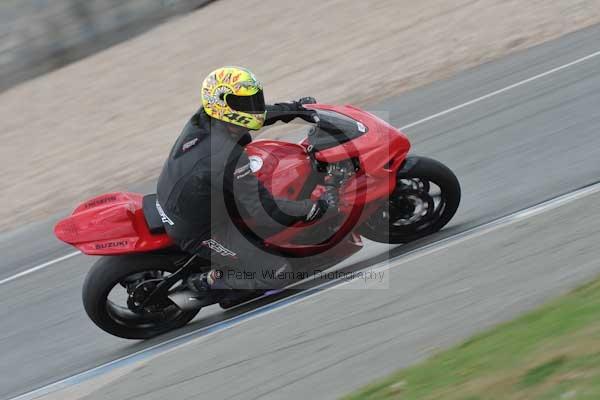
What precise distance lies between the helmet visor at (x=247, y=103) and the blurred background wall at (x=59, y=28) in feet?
31.7

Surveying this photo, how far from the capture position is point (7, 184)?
11.5 meters

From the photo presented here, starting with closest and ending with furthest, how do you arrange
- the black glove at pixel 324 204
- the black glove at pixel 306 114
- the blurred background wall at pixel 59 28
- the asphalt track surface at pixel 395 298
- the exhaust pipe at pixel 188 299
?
the asphalt track surface at pixel 395 298 < the black glove at pixel 324 204 < the black glove at pixel 306 114 < the exhaust pipe at pixel 188 299 < the blurred background wall at pixel 59 28

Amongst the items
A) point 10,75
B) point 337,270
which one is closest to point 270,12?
point 10,75

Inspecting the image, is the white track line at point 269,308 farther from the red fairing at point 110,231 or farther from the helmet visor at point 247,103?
the helmet visor at point 247,103

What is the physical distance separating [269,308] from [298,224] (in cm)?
64

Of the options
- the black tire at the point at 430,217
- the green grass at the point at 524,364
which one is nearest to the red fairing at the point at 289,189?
the black tire at the point at 430,217

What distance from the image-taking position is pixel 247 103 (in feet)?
19.3

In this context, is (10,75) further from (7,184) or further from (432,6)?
(432,6)

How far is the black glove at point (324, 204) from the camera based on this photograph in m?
6.08

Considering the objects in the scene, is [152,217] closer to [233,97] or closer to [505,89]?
[233,97]

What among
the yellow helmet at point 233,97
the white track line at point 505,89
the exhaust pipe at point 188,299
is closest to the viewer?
the yellow helmet at point 233,97

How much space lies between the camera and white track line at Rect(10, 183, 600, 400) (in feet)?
20.1

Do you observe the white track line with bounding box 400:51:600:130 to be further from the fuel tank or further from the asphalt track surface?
the fuel tank

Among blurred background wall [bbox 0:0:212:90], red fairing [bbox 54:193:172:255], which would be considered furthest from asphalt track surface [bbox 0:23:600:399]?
blurred background wall [bbox 0:0:212:90]
